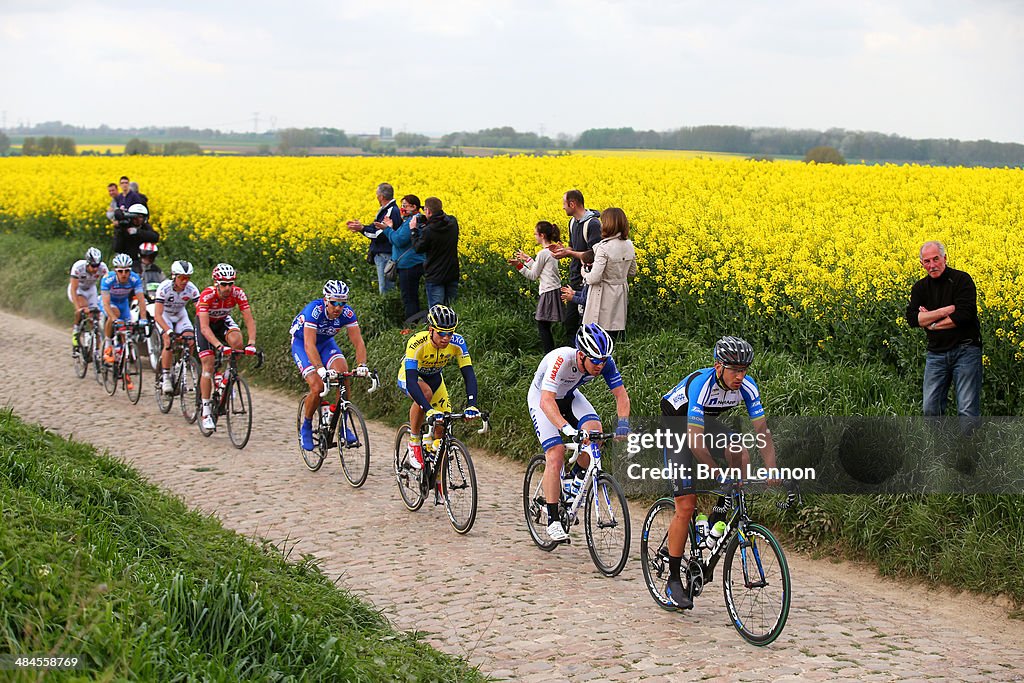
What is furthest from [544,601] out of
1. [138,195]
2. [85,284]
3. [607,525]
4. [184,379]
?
[138,195]

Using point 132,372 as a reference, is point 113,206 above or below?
above

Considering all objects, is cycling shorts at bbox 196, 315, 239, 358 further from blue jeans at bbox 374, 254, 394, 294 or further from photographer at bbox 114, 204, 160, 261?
photographer at bbox 114, 204, 160, 261

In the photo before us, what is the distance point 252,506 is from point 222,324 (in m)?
3.84

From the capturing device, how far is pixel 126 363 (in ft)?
57.5

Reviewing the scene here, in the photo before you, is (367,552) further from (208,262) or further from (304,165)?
(304,165)

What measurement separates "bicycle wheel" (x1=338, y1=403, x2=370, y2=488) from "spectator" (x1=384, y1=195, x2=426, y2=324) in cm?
510

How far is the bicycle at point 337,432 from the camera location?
12.6 m

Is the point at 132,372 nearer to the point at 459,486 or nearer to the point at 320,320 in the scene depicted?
the point at 320,320

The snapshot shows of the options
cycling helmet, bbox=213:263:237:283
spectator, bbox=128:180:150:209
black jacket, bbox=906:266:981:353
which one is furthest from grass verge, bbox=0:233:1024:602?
spectator, bbox=128:180:150:209

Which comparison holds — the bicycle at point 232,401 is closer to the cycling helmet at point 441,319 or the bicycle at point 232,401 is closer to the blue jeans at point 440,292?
the blue jeans at point 440,292

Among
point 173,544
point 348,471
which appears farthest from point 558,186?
point 173,544

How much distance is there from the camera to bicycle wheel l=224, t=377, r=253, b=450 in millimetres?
14422

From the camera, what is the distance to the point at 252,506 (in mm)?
11766

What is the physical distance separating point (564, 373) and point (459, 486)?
181cm
